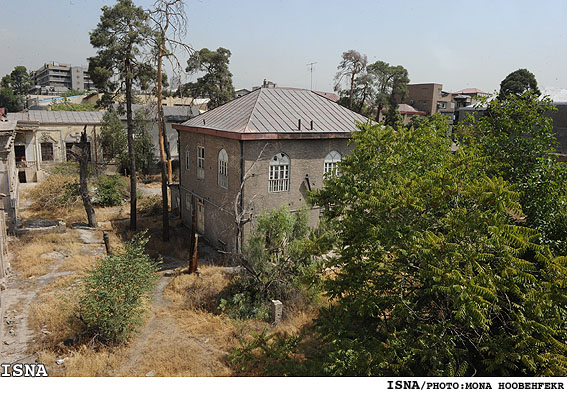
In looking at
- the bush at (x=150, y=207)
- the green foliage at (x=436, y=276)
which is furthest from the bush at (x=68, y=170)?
the green foliage at (x=436, y=276)

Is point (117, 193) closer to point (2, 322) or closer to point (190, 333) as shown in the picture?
point (2, 322)

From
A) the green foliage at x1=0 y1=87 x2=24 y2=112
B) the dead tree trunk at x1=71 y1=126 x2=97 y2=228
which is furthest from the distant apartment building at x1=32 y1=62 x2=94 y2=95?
the dead tree trunk at x1=71 y1=126 x2=97 y2=228

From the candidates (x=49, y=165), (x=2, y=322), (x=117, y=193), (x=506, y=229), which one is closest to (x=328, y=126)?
(x=506, y=229)

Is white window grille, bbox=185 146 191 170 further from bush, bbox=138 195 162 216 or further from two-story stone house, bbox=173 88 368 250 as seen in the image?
bush, bbox=138 195 162 216

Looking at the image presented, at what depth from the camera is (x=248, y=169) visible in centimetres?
1628

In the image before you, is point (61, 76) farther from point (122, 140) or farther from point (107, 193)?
point (107, 193)

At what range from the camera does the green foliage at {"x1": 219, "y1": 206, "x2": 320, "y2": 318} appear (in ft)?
44.0

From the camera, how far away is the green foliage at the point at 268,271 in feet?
44.0

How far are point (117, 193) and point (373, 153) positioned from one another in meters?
23.0

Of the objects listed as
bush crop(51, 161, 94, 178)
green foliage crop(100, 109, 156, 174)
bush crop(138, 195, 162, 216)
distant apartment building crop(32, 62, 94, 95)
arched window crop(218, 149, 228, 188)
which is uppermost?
distant apartment building crop(32, 62, 94, 95)

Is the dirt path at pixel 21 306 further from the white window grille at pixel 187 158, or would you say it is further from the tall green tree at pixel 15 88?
the tall green tree at pixel 15 88

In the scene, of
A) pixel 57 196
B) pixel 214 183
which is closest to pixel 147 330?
pixel 214 183

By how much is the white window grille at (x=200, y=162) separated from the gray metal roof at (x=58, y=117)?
863 inches

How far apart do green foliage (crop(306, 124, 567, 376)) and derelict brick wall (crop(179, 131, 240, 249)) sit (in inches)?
334
